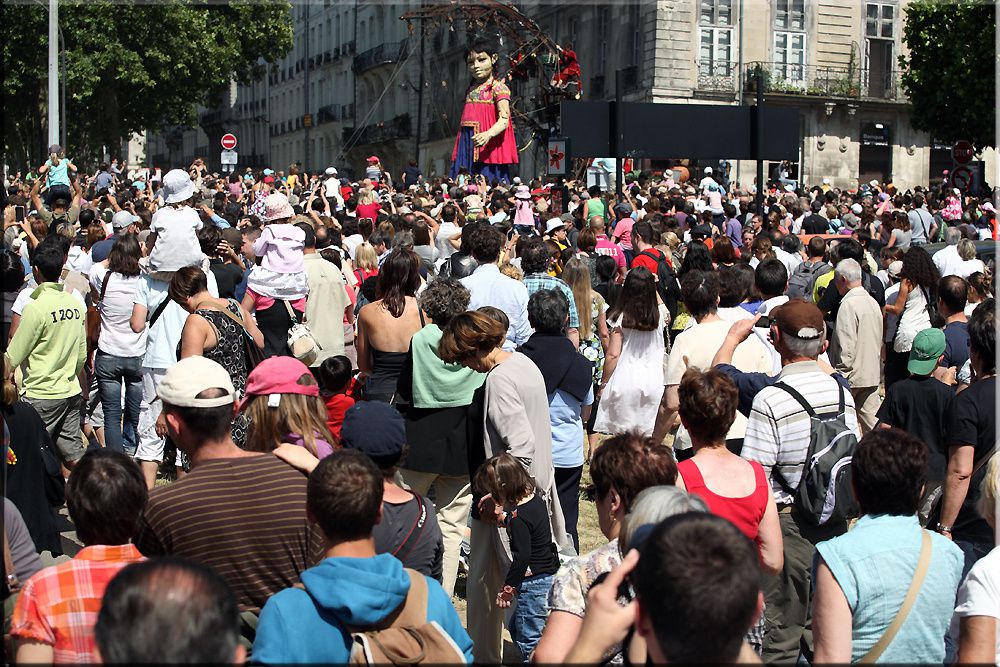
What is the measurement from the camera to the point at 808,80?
3953cm

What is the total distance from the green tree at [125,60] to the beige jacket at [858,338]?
35.8m

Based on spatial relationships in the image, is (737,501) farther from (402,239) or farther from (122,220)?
(122,220)

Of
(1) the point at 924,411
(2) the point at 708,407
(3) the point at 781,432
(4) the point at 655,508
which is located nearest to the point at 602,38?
(1) the point at 924,411

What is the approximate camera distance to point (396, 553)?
446 centimetres

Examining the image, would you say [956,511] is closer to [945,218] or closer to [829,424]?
[829,424]

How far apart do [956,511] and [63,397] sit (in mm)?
5168

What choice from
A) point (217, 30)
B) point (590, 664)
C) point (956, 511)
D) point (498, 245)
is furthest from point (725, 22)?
point (590, 664)

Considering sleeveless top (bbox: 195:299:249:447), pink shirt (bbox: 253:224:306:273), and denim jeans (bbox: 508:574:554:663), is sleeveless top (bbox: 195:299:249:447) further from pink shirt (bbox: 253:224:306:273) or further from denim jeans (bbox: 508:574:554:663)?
denim jeans (bbox: 508:574:554:663)

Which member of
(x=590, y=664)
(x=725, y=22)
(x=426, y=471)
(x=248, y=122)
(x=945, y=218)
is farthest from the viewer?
(x=248, y=122)

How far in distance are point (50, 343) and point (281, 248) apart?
5.41 ft

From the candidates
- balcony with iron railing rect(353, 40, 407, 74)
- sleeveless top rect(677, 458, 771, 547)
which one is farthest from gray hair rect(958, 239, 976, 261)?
balcony with iron railing rect(353, 40, 407, 74)

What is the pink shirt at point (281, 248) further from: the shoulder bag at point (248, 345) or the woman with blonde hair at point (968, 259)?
the woman with blonde hair at point (968, 259)

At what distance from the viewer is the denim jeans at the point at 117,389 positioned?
835 centimetres

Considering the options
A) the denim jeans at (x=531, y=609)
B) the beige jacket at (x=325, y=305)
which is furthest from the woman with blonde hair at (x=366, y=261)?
the denim jeans at (x=531, y=609)
